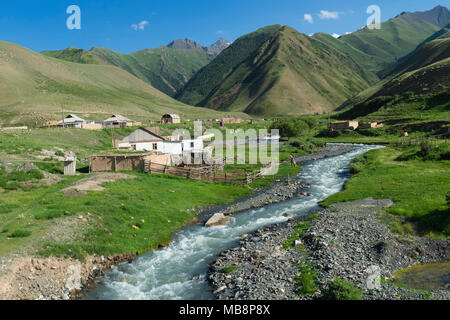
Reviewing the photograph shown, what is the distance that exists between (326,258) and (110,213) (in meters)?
16.1

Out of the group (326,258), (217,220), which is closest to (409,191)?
(326,258)

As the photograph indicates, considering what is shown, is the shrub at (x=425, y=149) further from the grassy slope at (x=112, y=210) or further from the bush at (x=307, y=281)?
the bush at (x=307, y=281)

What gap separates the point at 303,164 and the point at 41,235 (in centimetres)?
4782

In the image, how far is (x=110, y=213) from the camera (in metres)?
23.2

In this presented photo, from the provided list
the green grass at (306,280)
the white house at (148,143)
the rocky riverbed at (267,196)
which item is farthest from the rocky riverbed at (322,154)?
the green grass at (306,280)

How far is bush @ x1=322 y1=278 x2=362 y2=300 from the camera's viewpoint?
1304cm

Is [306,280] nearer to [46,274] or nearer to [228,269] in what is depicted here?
[228,269]

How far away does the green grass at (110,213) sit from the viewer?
1852 centimetres

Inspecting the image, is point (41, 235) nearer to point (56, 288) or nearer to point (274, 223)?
point (56, 288)

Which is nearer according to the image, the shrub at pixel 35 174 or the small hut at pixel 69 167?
the shrub at pixel 35 174

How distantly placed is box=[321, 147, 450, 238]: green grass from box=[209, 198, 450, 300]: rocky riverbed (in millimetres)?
2045

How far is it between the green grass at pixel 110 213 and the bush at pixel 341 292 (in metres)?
12.6

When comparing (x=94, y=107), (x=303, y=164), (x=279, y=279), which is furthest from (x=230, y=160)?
(x=94, y=107)

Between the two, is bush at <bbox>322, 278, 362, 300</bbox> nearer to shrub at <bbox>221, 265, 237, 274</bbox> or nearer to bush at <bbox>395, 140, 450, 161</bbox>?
shrub at <bbox>221, 265, 237, 274</bbox>
